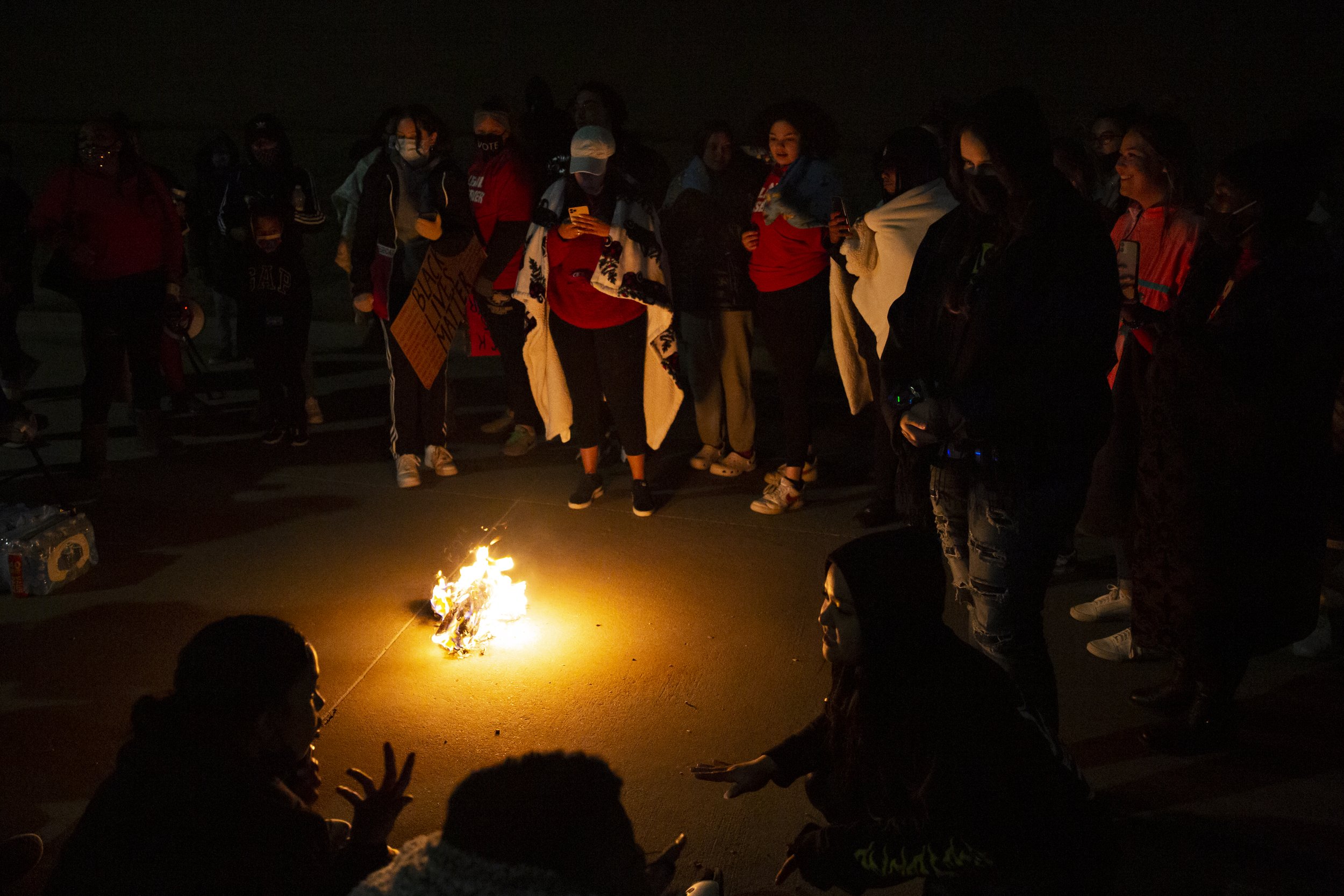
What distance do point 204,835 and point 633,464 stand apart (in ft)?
12.7

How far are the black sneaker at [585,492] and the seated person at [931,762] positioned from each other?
3433 mm

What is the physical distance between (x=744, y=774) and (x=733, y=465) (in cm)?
374

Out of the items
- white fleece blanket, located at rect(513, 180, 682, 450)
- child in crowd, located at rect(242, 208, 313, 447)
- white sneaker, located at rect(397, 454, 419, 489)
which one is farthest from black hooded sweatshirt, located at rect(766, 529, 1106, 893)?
child in crowd, located at rect(242, 208, 313, 447)

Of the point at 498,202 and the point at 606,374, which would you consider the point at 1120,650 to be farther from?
the point at 498,202

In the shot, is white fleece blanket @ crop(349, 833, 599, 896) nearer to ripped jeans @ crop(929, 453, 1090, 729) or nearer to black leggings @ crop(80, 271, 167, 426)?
ripped jeans @ crop(929, 453, 1090, 729)

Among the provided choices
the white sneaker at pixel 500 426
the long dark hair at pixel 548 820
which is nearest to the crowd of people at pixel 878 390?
the long dark hair at pixel 548 820

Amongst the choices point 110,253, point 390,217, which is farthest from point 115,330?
point 390,217

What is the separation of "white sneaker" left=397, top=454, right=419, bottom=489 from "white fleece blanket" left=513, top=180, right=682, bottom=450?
862 millimetres

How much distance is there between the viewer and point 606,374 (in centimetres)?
551

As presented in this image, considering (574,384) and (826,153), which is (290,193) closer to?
(574,384)

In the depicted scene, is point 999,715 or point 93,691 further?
point 93,691

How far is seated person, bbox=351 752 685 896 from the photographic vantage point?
153cm

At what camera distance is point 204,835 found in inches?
76.4

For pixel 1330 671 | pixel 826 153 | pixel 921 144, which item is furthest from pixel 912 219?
pixel 1330 671
